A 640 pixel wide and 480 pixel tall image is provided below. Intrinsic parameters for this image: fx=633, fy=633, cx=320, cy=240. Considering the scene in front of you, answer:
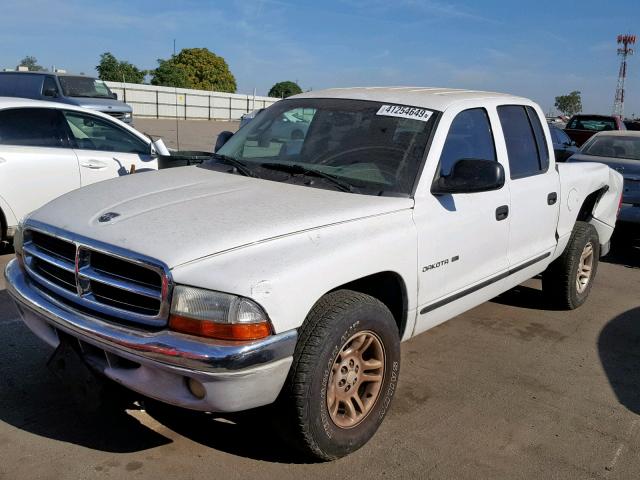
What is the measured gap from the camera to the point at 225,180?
377 cm

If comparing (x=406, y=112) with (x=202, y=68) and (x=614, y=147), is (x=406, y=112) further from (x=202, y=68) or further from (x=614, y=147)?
(x=202, y=68)

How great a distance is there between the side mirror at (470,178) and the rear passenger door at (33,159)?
4363 millimetres

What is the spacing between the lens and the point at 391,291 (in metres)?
3.47

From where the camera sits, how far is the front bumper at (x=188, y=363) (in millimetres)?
2539

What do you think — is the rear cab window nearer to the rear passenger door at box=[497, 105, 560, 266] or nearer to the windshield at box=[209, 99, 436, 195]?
the windshield at box=[209, 99, 436, 195]

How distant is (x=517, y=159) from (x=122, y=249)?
2.97 meters

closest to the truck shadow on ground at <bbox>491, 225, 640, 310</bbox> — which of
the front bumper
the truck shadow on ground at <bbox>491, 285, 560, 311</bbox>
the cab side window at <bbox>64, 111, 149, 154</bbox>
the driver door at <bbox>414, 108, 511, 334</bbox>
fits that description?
the truck shadow on ground at <bbox>491, 285, 560, 311</bbox>

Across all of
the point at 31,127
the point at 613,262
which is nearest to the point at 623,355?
the point at 613,262

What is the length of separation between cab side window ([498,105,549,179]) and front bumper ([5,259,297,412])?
2517 millimetres

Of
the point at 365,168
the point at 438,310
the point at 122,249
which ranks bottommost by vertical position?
the point at 438,310

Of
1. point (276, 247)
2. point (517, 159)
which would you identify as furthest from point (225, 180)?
point (517, 159)

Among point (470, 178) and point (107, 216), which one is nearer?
point (107, 216)

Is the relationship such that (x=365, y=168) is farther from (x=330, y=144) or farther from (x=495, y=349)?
(x=495, y=349)

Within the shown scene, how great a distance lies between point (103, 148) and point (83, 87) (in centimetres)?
1023
